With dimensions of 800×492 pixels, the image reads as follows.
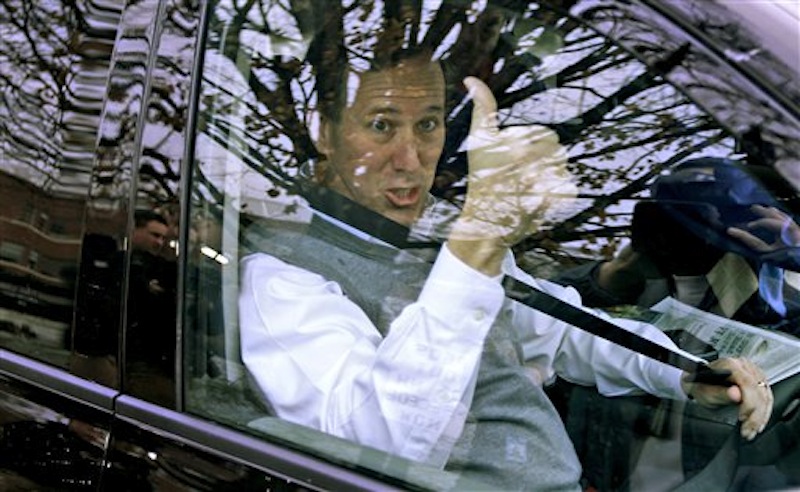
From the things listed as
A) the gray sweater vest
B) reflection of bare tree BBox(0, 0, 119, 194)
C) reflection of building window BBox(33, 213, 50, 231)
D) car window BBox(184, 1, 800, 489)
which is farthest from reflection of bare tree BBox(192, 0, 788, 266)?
reflection of building window BBox(33, 213, 50, 231)

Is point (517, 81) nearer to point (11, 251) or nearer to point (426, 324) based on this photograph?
point (426, 324)

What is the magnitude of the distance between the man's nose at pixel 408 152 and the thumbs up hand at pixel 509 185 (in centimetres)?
15

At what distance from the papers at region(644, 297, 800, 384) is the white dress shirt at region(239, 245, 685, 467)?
9 centimetres

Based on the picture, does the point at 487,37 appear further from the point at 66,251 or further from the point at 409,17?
the point at 66,251

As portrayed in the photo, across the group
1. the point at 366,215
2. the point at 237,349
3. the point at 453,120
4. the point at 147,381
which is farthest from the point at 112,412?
the point at 453,120

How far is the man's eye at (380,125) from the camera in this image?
2.06m

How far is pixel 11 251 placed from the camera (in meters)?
2.19

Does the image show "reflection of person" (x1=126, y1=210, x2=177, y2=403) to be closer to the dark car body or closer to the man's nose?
the dark car body

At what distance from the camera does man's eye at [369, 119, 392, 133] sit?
2.06 meters

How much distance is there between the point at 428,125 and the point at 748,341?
2.30ft

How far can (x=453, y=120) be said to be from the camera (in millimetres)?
1938

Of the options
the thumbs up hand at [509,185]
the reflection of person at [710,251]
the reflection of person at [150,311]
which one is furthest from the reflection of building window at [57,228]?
the reflection of person at [710,251]

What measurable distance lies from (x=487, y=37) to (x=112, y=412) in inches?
32.8

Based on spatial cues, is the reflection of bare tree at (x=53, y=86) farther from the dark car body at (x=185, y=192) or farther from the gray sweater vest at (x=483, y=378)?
the gray sweater vest at (x=483, y=378)
